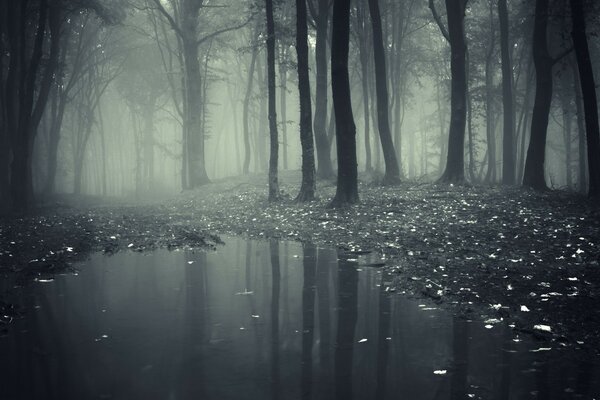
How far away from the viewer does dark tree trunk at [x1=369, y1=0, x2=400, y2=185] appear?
918 inches

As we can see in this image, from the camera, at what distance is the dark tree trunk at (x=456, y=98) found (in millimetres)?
22438

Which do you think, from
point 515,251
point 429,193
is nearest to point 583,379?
point 515,251

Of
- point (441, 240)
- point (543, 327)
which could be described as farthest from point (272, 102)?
point (543, 327)

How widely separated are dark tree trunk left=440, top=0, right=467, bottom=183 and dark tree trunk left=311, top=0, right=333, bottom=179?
658 centimetres

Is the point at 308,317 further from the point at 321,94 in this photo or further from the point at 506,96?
the point at 506,96

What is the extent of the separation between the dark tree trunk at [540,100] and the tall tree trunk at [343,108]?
26.6ft

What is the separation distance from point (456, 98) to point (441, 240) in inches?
511

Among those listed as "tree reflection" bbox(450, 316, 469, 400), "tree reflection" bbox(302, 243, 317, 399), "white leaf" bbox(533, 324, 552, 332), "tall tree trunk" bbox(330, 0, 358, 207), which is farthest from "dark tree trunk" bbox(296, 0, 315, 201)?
"white leaf" bbox(533, 324, 552, 332)

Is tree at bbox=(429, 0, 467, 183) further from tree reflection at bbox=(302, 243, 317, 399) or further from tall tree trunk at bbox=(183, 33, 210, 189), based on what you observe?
tall tree trunk at bbox=(183, 33, 210, 189)

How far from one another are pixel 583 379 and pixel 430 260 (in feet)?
16.6

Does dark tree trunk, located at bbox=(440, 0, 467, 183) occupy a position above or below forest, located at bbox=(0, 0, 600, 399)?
above

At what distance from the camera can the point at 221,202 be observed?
979 inches

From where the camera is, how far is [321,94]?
26.8 meters

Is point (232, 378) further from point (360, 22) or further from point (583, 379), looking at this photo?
point (360, 22)
